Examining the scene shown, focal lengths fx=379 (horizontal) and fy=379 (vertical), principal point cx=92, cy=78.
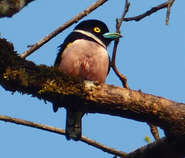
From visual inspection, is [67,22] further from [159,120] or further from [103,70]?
[159,120]

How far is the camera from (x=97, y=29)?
6.86 metres

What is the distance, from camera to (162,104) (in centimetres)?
401

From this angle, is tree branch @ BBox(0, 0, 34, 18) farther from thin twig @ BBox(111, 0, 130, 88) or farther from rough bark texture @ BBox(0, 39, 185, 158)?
thin twig @ BBox(111, 0, 130, 88)

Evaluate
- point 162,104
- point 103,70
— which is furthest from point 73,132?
point 162,104

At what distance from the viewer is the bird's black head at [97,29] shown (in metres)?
A: 6.77

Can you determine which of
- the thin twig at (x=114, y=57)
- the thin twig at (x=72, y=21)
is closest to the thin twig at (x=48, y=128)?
the thin twig at (x=114, y=57)

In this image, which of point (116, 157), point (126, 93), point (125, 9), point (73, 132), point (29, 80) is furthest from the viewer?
point (73, 132)

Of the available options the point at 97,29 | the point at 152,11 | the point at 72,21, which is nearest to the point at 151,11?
the point at 152,11

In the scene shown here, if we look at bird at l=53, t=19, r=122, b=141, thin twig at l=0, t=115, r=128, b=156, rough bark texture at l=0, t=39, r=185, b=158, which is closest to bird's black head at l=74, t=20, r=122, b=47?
bird at l=53, t=19, r=122, b=141

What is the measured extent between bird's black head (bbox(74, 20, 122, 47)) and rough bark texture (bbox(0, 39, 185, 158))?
9.15 ft

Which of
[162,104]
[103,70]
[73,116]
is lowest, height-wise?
[162,104]

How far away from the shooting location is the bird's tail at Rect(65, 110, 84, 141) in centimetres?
552

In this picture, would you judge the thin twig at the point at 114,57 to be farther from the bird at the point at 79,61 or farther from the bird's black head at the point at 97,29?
the bird's black head at the point at 97,29

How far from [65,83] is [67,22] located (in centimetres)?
159
